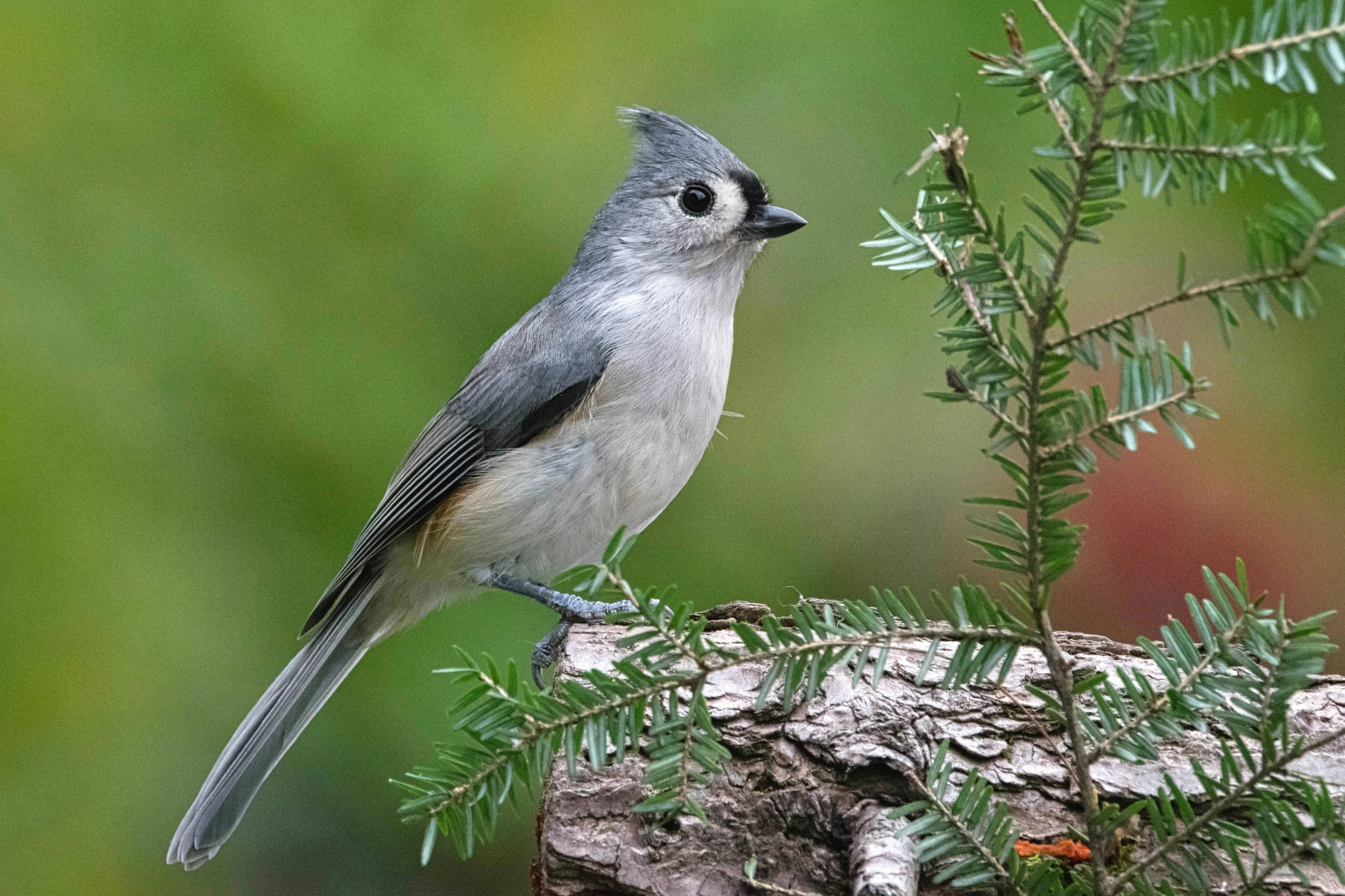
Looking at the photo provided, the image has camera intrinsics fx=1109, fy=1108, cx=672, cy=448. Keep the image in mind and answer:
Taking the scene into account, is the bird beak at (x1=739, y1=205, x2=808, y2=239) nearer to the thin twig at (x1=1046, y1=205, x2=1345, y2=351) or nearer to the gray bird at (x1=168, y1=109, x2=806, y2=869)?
the gray bird at (x1=168, y1=109, x2=806, y2=869)

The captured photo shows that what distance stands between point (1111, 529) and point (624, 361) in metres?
1.02

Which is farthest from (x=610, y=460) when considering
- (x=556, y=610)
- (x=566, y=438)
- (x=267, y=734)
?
(x=267, y=734)

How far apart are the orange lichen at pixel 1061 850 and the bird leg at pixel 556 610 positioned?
94cm

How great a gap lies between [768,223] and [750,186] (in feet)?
0.42

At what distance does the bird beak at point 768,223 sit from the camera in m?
2.36

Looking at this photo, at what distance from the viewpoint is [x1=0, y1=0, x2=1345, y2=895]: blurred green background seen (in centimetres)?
201

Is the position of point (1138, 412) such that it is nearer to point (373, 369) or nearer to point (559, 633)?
point (559, 633)

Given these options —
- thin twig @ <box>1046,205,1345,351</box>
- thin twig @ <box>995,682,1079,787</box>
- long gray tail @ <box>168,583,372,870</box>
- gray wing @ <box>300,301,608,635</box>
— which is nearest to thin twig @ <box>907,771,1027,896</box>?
thin twig @ <box>995,682,1079,787</box>

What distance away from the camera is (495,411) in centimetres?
244

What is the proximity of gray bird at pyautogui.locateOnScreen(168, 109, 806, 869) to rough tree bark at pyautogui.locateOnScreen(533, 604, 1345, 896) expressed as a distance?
0.69m

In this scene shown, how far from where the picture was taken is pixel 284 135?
2.24m

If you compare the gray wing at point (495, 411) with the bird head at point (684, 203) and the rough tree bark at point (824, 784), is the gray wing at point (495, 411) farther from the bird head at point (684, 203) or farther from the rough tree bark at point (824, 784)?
the rough tree bark at point (824, 784)

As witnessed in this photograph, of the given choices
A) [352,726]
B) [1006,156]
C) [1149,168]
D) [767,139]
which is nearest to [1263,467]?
[1006,156]

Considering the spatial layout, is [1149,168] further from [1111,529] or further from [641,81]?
[641,81]
